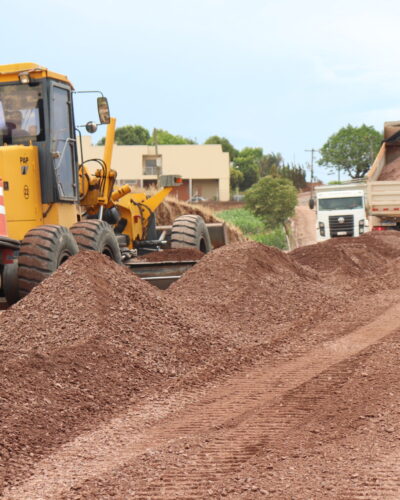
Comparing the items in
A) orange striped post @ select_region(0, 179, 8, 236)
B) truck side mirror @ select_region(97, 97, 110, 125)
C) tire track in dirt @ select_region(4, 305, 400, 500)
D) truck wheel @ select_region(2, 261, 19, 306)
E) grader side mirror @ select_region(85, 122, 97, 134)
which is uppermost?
truck side mirror @ select_region(97, 97, 110, 125)

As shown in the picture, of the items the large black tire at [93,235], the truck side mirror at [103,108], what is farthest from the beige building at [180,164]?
the truck side mirror at [103,108]

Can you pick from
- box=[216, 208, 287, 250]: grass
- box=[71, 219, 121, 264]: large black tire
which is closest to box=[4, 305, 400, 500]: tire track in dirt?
box=[71, 219, 121, 264]: large black tire

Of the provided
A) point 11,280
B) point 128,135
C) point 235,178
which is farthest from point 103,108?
point 128,135

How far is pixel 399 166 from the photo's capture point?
28.9 meters

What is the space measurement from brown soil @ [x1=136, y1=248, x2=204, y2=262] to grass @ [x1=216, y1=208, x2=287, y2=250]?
1186 inches

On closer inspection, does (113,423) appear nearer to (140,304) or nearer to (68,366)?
(68,366)

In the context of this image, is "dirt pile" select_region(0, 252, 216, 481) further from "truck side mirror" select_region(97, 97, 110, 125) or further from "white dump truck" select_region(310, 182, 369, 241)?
"white dump truck" select_region(310, 182, 369, 241)

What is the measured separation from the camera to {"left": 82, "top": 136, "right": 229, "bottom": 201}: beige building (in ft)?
272

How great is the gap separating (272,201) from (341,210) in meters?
21.1

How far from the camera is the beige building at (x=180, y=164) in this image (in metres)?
83.0

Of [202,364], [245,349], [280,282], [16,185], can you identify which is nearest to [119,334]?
[202,364]

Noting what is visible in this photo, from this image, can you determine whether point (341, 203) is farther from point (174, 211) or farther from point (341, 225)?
point (174, 211)

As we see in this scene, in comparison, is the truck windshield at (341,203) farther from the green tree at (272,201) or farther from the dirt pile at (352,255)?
the green tree at (272,201)

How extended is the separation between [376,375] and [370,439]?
2.18m
